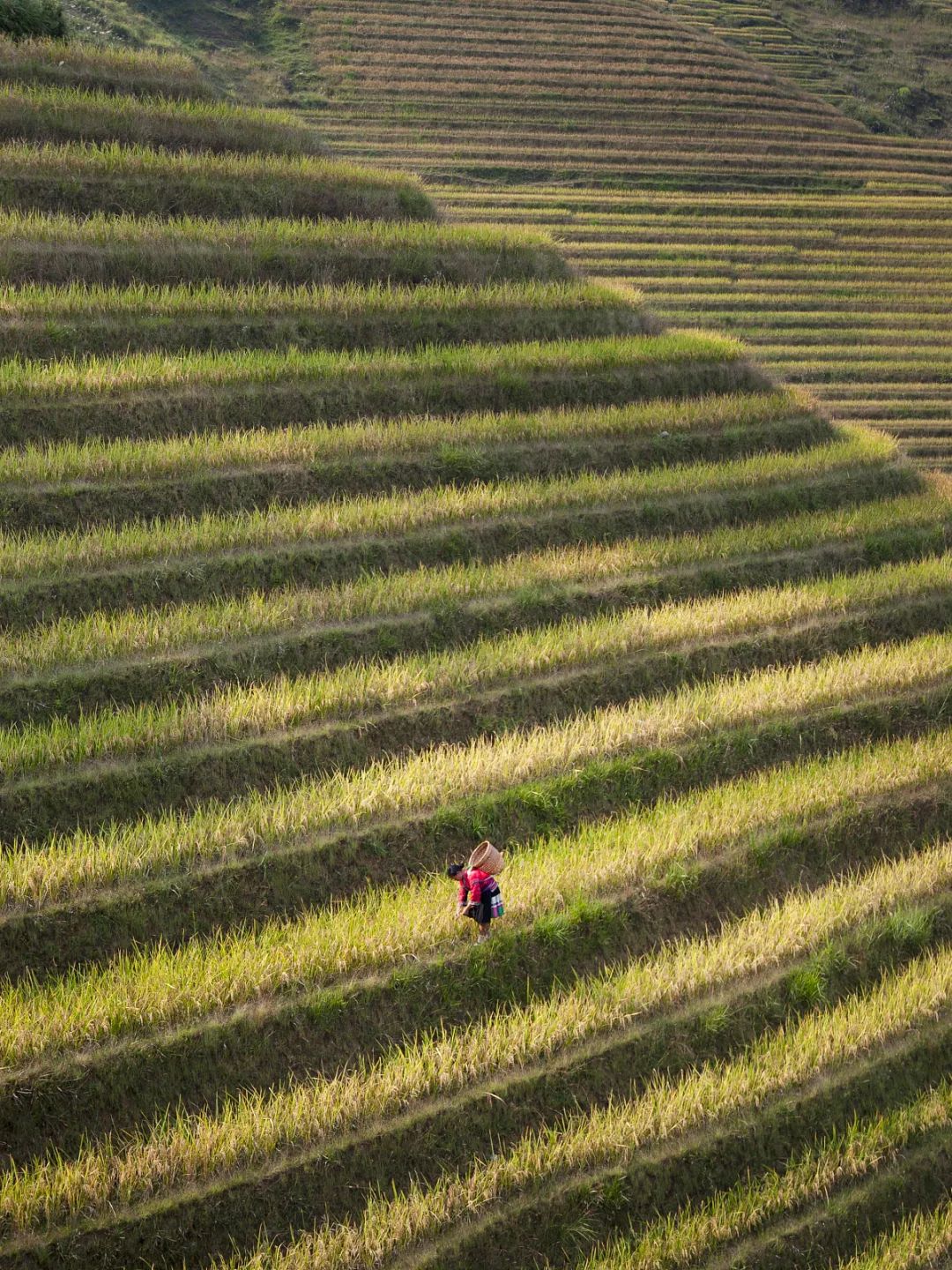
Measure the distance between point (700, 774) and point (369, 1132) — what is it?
374 cm

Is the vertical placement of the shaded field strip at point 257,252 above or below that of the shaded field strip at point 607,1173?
above

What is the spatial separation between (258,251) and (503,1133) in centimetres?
939

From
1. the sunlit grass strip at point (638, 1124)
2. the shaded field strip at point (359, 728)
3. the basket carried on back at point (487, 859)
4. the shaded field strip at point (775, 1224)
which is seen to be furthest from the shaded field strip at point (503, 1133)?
the shaded field strip at point (359, 728)

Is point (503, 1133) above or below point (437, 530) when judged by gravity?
below

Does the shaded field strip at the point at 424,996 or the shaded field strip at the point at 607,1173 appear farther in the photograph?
the shaded field strip at the point at 424,996

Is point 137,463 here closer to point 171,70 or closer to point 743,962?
point 743,962

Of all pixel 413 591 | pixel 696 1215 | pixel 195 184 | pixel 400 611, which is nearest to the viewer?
pixel 696 1215

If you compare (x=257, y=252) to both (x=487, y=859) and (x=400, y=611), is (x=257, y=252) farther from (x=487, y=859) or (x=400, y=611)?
(x=487, y=859)

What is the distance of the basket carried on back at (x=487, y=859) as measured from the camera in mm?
6246

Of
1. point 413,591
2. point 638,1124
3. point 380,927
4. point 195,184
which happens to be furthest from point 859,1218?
point 195,184

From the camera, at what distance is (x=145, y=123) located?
13688 mm

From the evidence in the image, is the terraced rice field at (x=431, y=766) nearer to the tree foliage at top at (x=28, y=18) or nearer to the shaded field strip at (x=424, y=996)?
the shaded field strip at (x=424, y=996)

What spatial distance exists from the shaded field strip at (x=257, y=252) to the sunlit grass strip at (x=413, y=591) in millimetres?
4443

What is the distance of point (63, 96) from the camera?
13500mm
